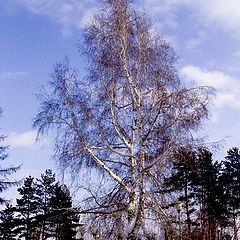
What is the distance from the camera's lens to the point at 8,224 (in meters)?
43.8

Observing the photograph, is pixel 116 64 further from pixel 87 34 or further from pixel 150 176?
pixel 150 176

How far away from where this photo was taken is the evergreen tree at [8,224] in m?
43.8

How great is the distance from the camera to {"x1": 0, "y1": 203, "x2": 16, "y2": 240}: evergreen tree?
43.8 meters

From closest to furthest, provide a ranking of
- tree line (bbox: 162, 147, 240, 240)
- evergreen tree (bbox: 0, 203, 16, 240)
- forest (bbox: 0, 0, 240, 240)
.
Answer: forest (bbox: 0, 0, 240, 240) → tree line (bbox: 162, 147, 240, 240) → evergreen tree (bbox: 0, 203, 16, 240)

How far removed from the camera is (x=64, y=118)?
12.3 meters

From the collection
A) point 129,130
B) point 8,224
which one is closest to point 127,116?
point 129,130

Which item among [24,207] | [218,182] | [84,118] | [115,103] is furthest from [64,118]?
[24,207]

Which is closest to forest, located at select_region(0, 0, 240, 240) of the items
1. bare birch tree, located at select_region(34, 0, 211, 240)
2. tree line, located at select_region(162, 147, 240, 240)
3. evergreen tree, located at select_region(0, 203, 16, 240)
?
bare birch tree, located at select_region(34, 0, 211, 240)

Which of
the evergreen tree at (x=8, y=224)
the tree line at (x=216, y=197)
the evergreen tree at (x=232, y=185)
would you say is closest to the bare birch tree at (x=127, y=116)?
the tree line at (x=216, y=197)

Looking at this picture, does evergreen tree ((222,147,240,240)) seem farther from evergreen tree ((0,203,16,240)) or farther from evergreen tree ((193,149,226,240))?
evergreen tree ((0,203,16,240))

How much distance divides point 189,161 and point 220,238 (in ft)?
97.6

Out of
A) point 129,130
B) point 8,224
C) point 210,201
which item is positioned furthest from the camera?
point 8,224

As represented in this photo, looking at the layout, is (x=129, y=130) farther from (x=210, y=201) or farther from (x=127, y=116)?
(x=210, y=201)

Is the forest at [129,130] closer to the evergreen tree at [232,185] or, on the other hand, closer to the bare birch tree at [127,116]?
the bare birch tree at [127,116]
